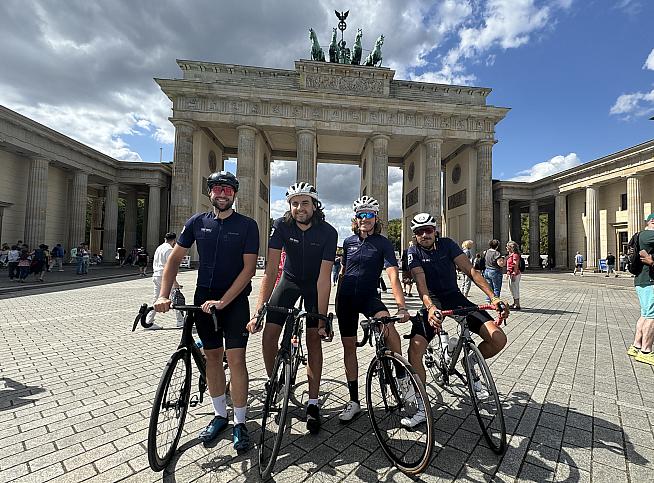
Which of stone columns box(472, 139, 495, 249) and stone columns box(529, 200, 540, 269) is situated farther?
stone columns box(529, 200, 540, 269)

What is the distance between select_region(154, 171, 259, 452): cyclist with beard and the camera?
8.71 feet

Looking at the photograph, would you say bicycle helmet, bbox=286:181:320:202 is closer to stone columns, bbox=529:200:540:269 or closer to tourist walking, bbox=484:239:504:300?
tourist walking, bbox=484:239:504:300

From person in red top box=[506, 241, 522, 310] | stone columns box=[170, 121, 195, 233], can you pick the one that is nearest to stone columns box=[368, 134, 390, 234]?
stone columns box=[170, 121, 195, 233]

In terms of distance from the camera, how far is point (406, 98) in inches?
1314

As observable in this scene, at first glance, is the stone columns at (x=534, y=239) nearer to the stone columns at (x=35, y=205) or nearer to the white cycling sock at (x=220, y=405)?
the white cycling sock at (x=220, y=405)

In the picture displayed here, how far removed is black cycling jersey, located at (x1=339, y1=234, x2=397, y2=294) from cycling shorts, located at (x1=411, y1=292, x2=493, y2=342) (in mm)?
540

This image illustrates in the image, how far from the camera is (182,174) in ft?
95.9

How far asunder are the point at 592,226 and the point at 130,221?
47701mm

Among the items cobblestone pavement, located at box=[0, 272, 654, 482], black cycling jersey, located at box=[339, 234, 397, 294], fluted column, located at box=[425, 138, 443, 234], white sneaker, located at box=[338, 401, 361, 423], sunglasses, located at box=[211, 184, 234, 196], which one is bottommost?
cobblestone pavement, located at box=[0, 272, 654, 482]

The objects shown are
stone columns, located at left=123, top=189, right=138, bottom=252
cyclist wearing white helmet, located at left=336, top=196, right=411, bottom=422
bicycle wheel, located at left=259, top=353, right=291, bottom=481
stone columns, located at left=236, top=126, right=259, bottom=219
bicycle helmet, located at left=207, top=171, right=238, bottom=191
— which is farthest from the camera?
stone columns, located at left=123, top=189, right=138, bottom=252

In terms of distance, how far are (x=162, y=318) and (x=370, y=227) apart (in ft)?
22.6

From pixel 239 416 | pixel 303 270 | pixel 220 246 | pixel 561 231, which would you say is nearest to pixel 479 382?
pixel 303 270

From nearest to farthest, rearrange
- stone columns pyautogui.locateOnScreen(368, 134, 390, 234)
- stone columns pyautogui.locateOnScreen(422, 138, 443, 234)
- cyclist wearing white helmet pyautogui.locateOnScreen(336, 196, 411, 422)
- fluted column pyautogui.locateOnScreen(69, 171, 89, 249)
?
cyclist wearing white helmet pyautogui.locateOnScreen(336, 196, 411, 422)
fluted column pyautogui.locateOnScreen(69, 171, 89, 249)
stone columns pyautogui.locateOnScreen(368, 134, 390, 234)
stone columns pyautogui.locateOnScreen(422, 138, 443, 234)

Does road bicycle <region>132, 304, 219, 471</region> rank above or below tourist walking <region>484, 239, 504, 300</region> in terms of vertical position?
below
